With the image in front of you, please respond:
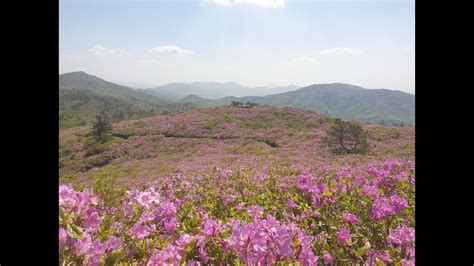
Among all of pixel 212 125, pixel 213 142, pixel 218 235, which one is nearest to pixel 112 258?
pixel 218 235

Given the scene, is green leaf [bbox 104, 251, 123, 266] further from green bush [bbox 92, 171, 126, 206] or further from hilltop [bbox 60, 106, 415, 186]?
hilltop [bbox 60, 106, 415, 186]

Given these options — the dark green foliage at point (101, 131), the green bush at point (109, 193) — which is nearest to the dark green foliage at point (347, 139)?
the green bush at point (109, 193)

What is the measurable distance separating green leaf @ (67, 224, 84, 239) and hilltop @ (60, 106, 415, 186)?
17849mm

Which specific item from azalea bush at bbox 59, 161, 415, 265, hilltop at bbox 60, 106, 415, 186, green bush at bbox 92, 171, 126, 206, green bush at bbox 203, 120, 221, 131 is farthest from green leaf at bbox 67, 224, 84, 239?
green bush at bbox 203, 120, 221, 131

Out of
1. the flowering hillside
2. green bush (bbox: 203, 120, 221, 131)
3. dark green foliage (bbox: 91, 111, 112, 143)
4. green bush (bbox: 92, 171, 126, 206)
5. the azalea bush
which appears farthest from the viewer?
green bush (bbox: 203, 120, 221, 131)

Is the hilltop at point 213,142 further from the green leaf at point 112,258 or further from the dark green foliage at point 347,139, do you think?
the green leaf at point 112,258

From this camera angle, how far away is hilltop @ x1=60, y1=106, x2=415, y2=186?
21891mm

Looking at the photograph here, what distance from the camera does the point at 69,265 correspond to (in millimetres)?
1493

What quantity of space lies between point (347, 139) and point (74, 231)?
23689mm

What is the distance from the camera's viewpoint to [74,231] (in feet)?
4.70
